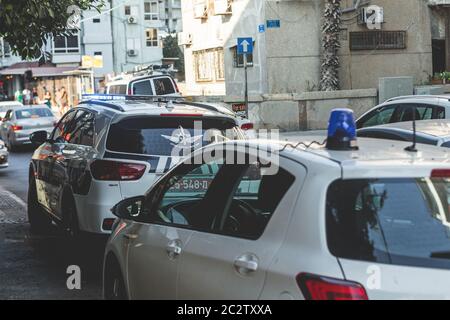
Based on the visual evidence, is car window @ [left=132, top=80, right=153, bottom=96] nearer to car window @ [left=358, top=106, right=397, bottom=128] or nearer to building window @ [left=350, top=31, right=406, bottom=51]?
building window @ [left=350, top=31, right=406, bottom=51]

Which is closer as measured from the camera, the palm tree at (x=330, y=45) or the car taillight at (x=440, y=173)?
the car taillight at (x=440, y=173)

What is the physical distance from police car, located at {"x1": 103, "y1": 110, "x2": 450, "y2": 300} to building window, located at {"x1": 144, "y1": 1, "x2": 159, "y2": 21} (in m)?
67.9

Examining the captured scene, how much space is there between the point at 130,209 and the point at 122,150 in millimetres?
2076

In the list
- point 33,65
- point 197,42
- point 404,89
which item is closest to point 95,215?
point 404,89

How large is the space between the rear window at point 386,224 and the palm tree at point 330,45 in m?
22.6

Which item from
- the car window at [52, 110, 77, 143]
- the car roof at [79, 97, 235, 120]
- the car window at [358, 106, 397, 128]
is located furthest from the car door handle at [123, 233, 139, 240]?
the car window at [358, 106, 397, 128]

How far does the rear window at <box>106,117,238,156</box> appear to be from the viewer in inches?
293

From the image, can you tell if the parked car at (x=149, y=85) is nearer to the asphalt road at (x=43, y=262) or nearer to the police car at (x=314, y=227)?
the asphalt road at (x=43, y=262)

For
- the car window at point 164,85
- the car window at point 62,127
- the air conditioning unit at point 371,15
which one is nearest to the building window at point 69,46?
the car window at point 164,85

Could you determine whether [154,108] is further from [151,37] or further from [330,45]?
[151,37]

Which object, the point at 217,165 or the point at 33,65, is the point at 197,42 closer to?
the point at 217,165

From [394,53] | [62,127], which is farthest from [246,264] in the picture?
[394,53]

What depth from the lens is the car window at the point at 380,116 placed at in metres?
11.2
